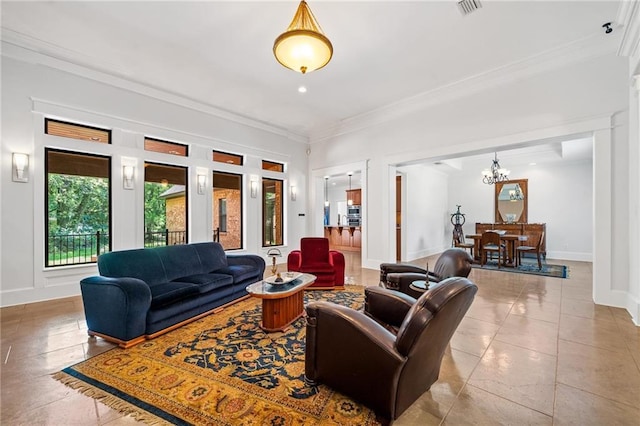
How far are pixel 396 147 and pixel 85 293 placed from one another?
5.96 metres

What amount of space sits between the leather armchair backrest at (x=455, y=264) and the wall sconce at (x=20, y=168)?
243 inches

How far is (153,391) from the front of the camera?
2.02 m

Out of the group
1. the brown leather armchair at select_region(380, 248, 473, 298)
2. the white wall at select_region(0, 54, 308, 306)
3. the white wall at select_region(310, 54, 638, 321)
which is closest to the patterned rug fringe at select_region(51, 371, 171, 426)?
the brown leather armchair at select_region(380, 248, 473, 298)

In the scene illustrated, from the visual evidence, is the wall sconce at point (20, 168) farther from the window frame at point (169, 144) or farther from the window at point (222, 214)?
the window at point (222, 214)

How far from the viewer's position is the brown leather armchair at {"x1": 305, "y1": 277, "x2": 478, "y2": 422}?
5.12ft

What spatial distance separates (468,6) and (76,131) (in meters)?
6.19

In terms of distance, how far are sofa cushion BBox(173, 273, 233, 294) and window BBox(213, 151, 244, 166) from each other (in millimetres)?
3491

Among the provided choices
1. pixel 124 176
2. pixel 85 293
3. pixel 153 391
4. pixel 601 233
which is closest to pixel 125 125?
pixel 124 176

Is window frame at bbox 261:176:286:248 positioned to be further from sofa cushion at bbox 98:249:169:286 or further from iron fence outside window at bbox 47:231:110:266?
sofa cushion at bbox 98:249:169:286

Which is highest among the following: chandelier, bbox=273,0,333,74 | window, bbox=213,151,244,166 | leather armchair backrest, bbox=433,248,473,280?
chandelier, bbox=273,0,333,74

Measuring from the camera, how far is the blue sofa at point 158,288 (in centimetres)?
271

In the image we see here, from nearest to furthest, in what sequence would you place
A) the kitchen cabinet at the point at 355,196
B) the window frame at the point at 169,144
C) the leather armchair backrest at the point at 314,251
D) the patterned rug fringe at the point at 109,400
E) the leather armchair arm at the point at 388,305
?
1. the patterned rug fringe at the point at 109,400
2. the leather armchair arm at the point at 388,305
3. the leather armchair backrest at the point at 314,251
4. the window frame at the point at 169,144
5. the kitchen cabinet at the point at 355,196

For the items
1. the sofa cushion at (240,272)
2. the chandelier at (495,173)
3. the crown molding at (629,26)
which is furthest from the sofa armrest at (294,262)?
the chandelier at (495,173)

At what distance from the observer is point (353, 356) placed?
5.85 feet
